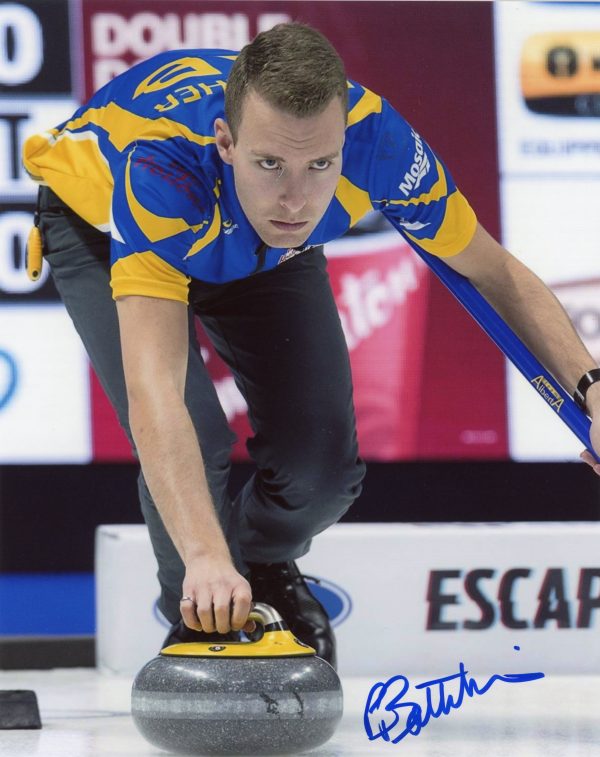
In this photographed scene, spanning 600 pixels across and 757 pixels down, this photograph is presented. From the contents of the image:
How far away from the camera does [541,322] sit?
2170mm

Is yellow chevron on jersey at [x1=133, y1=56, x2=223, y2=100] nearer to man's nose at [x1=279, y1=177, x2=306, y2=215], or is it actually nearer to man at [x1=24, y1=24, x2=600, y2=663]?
man at [x1=24, y1=24, x2=600, y2=663]

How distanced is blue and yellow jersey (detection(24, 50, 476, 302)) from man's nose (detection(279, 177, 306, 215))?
119mm

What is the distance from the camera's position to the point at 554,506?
3.71 metres

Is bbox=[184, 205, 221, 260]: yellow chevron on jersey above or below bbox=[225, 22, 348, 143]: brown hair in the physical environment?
below

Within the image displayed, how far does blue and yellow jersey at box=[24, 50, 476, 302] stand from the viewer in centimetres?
181

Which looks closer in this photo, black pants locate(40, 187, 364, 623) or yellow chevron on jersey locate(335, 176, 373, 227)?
yellow chevron on jersey locate(335, 176, 373, 227)

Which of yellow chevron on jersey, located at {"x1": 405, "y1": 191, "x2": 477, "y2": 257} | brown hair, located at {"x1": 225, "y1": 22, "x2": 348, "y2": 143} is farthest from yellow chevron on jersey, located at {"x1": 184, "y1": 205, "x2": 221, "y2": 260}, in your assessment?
yellow chevron on jersey, located at {"x1": 405, "y1": 191, "x2": 477, "y2": 257}

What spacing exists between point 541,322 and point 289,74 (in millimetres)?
668

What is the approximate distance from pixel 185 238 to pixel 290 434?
0.56 metres

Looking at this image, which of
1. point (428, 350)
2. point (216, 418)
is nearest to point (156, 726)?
point (216, 418)

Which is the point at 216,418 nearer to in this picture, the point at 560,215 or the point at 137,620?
the point at 137,620

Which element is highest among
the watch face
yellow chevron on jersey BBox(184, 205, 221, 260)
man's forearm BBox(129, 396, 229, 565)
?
the watch face

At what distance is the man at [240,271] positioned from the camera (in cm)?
175

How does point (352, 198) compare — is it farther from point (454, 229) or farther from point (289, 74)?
point (289, 74)
